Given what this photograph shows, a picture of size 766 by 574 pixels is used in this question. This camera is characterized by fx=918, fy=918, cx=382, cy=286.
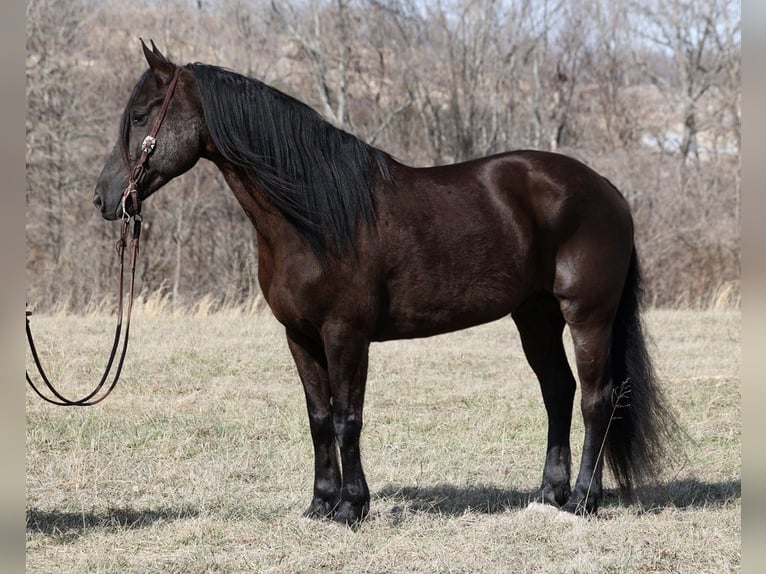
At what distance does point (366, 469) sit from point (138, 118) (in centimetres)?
277

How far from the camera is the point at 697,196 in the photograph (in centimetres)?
1850

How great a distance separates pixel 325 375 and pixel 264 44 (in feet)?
54.6

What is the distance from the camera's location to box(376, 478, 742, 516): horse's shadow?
5.34 m

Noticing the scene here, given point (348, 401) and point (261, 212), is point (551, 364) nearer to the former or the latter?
point (348, 401)

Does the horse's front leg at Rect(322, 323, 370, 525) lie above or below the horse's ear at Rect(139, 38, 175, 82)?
below

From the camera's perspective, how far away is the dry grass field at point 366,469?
4480 mm

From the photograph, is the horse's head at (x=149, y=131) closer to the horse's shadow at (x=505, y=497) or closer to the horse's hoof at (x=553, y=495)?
the horse's shadow at (x=505, y=497)

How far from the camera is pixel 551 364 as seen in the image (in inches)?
220

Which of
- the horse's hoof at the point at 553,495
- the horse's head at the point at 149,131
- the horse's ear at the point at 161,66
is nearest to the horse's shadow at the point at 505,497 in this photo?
the horse's hoof at the point at 553,495

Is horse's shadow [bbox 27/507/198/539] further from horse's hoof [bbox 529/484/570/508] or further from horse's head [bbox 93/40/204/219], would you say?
horse's hoof [bbox 529/484/570/508]

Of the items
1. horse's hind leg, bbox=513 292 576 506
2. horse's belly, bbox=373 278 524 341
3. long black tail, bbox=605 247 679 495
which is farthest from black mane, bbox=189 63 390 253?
long black tail, bbox=605 247 679 495

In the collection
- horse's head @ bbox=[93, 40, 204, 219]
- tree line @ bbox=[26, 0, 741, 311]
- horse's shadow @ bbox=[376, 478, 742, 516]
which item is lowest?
horse's shadow @ bbox=[376, 478, 742, 516]

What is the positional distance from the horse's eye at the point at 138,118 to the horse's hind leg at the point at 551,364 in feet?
8.09

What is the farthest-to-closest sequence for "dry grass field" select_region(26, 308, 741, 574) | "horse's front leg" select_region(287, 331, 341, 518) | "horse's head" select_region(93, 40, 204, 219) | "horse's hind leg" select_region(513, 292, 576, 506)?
"horse's hind leg" select_region(513, 292, 576, 506) < "horse's front leg" select_region(287, 331, 341, 518) < "horse's head" select_region(93, 40, 204, 219) < "dry grass field" select_region(26, 308, 741, 574)
